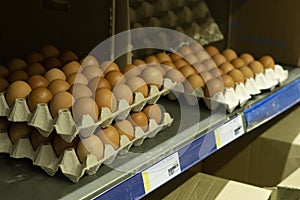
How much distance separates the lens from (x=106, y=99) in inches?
48.1

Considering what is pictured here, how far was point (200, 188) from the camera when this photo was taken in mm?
1622

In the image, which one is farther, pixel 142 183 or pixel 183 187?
pixel 183 187

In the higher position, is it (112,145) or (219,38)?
(219,38)

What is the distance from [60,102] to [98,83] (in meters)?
0.15

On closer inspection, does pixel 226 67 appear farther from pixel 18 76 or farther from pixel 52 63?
pixel 18 76

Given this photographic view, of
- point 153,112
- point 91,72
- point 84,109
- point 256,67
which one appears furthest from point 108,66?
point 256,67

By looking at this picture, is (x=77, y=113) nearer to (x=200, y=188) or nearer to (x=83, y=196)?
(x=83, y=196)

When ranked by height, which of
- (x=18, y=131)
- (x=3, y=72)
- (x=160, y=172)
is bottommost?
(x=160, y=172)

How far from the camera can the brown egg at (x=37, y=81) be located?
1274mm

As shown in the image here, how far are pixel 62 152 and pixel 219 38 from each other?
4.07 feet

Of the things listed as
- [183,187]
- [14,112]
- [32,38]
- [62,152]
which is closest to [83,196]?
[62,152]

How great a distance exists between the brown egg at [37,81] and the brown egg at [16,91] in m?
0.03

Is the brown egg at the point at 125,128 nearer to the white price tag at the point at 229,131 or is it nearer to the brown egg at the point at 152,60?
the white price tag at the point at 229,131

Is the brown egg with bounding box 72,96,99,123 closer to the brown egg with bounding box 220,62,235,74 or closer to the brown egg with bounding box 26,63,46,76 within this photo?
the brown egg with bounding box 26,63,46,76
